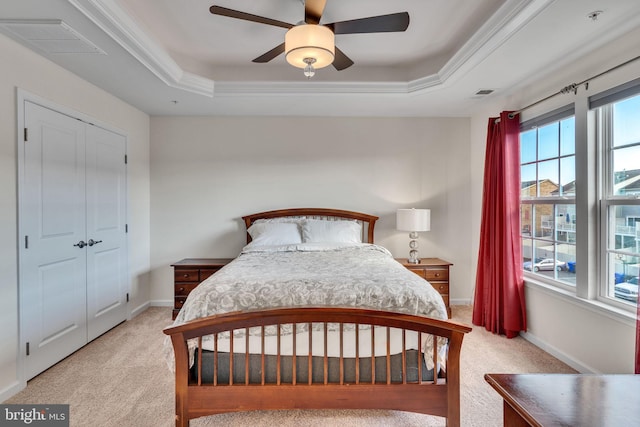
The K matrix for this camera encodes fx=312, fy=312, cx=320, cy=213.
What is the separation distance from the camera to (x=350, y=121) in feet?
13.6

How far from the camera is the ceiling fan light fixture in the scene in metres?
1.86

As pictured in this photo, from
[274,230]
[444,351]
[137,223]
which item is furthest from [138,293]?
[444,351]

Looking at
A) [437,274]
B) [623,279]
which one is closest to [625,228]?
[623,279]

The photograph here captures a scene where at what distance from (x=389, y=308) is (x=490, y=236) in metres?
2.01

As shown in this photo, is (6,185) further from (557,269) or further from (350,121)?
(557,269)

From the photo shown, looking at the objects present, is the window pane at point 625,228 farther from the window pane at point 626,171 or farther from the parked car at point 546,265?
the parked car at point 546,265

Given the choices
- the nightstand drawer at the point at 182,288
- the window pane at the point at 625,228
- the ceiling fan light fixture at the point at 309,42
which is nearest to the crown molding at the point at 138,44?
the ceiling fan light fixture at the point at 309,42

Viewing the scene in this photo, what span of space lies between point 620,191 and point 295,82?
114 inches

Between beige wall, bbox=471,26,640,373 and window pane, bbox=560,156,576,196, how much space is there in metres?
0.48

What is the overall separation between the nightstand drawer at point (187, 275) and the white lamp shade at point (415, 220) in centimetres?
249

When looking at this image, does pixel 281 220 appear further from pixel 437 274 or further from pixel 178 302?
pixel 437 274

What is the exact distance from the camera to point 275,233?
3.60 m

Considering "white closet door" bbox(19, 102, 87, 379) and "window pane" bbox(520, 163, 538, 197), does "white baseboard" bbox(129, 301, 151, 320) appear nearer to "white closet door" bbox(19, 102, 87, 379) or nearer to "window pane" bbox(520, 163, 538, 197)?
"white closet door" bbox(19, 102, 87, 379)

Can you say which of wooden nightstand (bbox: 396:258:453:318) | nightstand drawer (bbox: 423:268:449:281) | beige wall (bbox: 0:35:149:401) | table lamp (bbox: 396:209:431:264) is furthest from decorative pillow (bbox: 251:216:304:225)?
beige wall (bbox: 0:35:149:401)
